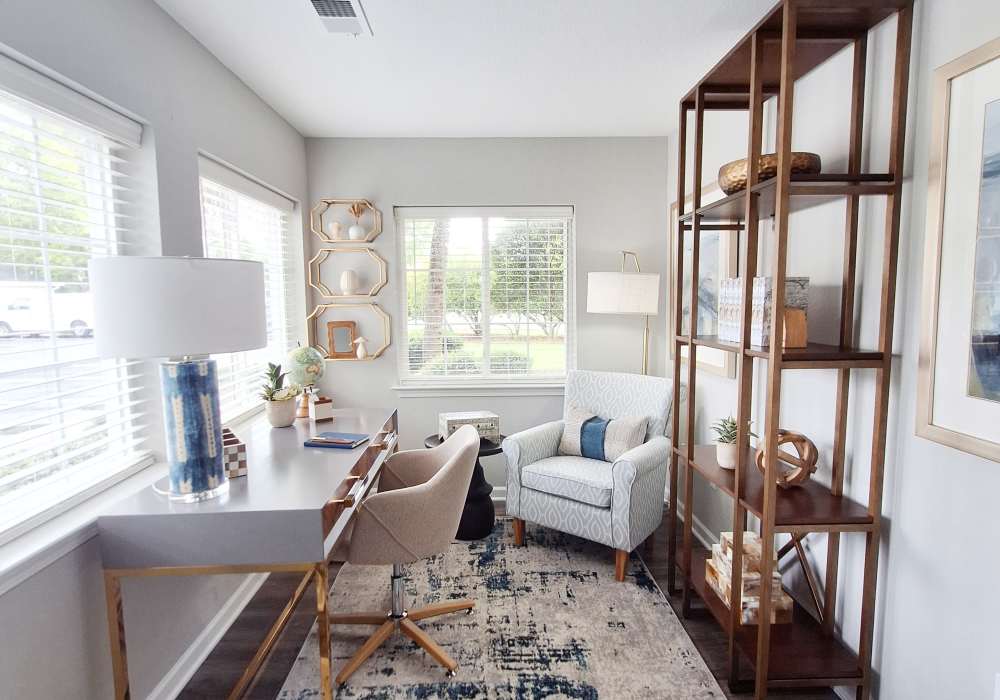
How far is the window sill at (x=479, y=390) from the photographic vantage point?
12.1 ft

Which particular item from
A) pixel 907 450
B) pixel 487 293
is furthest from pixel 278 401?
pixel 907 450

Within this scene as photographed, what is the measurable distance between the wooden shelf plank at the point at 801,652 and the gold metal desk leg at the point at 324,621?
1418 mm

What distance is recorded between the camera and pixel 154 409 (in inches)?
79.7

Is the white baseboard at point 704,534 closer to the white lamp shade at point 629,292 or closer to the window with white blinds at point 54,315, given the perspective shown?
the white lamp shade at point 629,292

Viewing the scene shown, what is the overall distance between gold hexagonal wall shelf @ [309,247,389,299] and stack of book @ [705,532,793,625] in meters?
2.60

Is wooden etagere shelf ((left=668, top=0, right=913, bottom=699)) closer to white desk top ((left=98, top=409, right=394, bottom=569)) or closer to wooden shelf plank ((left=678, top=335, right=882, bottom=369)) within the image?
wooden shelf plank ((left=678, top=335, right=882, bottom=369))

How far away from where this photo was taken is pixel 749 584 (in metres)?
2.03

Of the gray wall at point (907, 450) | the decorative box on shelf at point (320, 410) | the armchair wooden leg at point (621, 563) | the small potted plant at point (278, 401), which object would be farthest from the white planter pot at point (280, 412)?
the gray wall at point (907, 450)

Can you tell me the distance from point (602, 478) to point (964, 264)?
1.77 meters

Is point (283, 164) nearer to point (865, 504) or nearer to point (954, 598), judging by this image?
point (865, 504)

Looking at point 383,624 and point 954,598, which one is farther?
point 383,624

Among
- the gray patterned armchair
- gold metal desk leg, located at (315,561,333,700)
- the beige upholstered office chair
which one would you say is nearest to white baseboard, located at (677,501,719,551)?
the gray patterned armchair

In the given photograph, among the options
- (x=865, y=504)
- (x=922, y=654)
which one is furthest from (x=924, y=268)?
(x=922, y=654)

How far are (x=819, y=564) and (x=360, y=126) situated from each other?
3360 mm
